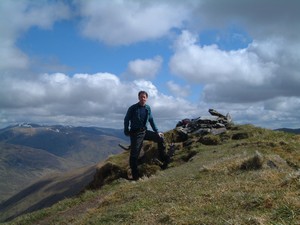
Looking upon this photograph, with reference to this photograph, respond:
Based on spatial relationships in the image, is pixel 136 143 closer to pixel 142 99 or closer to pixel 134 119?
pixel 134 119

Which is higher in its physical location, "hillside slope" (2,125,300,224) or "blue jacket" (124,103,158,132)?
"blue jacket" (124,103,158,132)

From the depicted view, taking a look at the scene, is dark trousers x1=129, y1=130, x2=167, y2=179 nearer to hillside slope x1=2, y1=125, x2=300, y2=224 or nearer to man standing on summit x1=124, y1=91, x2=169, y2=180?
man standing on summit x1=124, y1=91, x2=169, y2=180

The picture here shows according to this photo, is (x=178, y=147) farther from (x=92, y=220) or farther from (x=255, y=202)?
(x=255, y=202)

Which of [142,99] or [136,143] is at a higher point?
[142,99]

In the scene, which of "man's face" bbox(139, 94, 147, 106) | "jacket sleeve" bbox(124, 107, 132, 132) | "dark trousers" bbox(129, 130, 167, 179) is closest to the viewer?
"man's face" bbox(139, 94, 147, 106)

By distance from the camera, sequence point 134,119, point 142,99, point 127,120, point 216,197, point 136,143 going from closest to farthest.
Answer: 1. point 216,197
2. point 142,99
3. point 127,120
4. point 134,119
5. point 136,143

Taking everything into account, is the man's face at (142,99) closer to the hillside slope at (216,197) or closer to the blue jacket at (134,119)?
the blue jacket at (134,119)

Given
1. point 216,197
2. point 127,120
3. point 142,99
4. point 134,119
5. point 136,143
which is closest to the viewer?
point 216,197

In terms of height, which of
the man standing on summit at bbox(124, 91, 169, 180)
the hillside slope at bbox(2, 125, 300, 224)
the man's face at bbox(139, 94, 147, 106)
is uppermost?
the man's face at bbox(139, 94, 147, 106)

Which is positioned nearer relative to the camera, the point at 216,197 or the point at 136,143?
the point at 216,197

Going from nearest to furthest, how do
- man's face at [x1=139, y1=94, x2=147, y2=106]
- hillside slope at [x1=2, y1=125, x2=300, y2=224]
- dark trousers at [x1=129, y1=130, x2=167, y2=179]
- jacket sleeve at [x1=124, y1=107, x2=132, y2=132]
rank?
hillside slope at [x1=2, y1=125, x2=300, y2=224] → man's face at [x1=139, y1=94, x2=147, y2=106] → jacket sleeve at [x1=124, y1=107, x2=132, y2=132] → dark trousers at [x1=129, y1=130, x2=167, y2=179]

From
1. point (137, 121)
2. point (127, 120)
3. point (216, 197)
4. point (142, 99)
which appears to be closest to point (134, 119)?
point (137, 121)


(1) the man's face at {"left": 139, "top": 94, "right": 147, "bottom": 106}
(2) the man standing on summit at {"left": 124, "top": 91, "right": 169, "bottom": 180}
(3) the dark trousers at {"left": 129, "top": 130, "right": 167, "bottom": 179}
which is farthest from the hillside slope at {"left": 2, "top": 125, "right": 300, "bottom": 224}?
(1) the man's face at {"left": 139, "top": 94, "right": 147, "bottom": 106}

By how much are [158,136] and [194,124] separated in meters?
13.6
